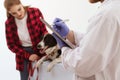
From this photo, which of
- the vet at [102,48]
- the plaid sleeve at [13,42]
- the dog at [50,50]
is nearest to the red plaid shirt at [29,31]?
the plaid sleeve at [13,42]

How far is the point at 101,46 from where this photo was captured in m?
0.83

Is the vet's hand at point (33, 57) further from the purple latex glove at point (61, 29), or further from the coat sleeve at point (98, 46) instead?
the coat sleeve at point (98, 46)

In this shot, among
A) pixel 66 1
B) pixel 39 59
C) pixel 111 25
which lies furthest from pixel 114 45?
pixel 66 1

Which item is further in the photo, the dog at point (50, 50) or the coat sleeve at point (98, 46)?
the dog at point (50, 50)

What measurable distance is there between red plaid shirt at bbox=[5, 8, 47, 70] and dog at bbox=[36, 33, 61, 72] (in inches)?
4.0

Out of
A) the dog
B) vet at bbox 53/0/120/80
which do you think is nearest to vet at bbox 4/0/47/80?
the dog

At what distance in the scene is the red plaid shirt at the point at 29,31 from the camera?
82.8 inches

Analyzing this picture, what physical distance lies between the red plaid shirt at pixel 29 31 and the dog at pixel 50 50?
0.10 meters

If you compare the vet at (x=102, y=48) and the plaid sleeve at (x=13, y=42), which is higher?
the vet at (x=102, y=48)

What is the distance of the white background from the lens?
2.73 meters

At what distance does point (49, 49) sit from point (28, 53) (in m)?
0.32

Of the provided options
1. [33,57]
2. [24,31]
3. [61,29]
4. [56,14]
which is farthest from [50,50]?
[56,14]

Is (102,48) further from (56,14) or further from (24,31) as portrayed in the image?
(56,14)

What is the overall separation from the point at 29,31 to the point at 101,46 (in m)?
1.34
